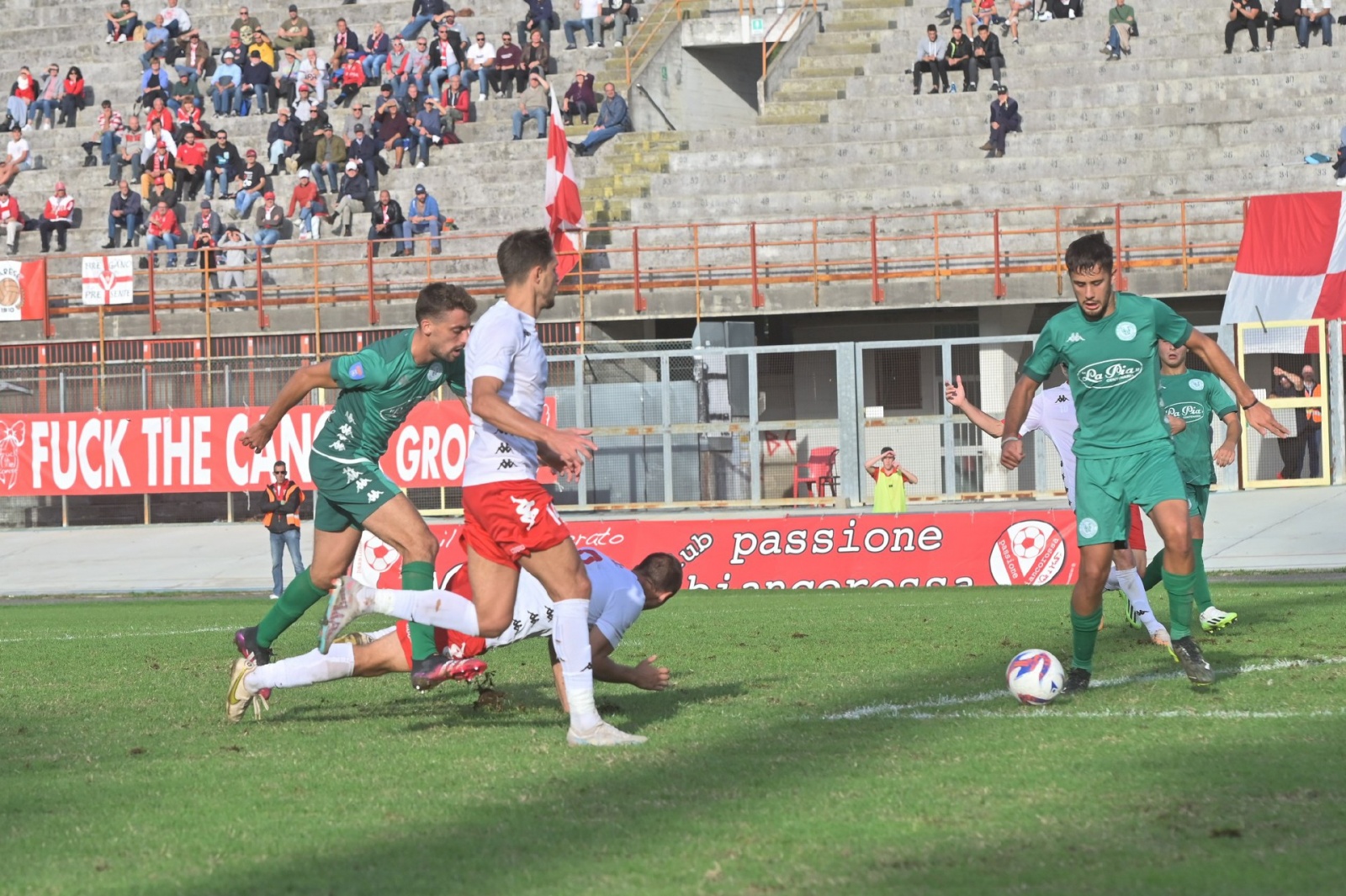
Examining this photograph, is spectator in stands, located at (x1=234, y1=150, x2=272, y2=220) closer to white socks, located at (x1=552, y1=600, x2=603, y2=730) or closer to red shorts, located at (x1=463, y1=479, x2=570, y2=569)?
red shorts, located at (x1=463, y1=479, x2=570, y2=569)

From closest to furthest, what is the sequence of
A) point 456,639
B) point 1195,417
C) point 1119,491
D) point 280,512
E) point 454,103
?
point 456,639
point 1119,491
point 1195,417
point 280,512
point 454,103

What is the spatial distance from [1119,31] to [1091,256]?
28.8 meters

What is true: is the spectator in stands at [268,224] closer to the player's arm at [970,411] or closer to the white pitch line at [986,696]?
the player's arm at [970,411]

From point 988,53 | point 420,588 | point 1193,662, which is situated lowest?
point 1193,662

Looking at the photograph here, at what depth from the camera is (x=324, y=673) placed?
8086 millimetres

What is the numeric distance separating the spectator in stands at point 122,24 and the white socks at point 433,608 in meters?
39.2

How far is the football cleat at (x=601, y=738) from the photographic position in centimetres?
732

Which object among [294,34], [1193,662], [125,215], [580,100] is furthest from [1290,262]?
[294,34]

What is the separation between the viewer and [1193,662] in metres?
8.40

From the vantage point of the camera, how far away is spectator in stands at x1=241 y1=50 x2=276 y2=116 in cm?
3941

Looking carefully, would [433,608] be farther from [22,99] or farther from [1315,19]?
[22,99]

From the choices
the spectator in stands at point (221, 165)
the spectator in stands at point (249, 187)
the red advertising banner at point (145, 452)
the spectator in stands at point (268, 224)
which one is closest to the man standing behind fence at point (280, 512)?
the red advertising banner at point (145, 452)

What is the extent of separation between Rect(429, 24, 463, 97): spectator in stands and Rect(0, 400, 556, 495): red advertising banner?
11.8m

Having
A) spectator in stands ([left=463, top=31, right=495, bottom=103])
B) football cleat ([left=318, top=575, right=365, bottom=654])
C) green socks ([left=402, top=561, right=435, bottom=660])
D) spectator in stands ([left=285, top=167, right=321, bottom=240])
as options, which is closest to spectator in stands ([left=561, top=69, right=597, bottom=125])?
spectator in stands ([left=463, top=31, right=495, bottom=103])
